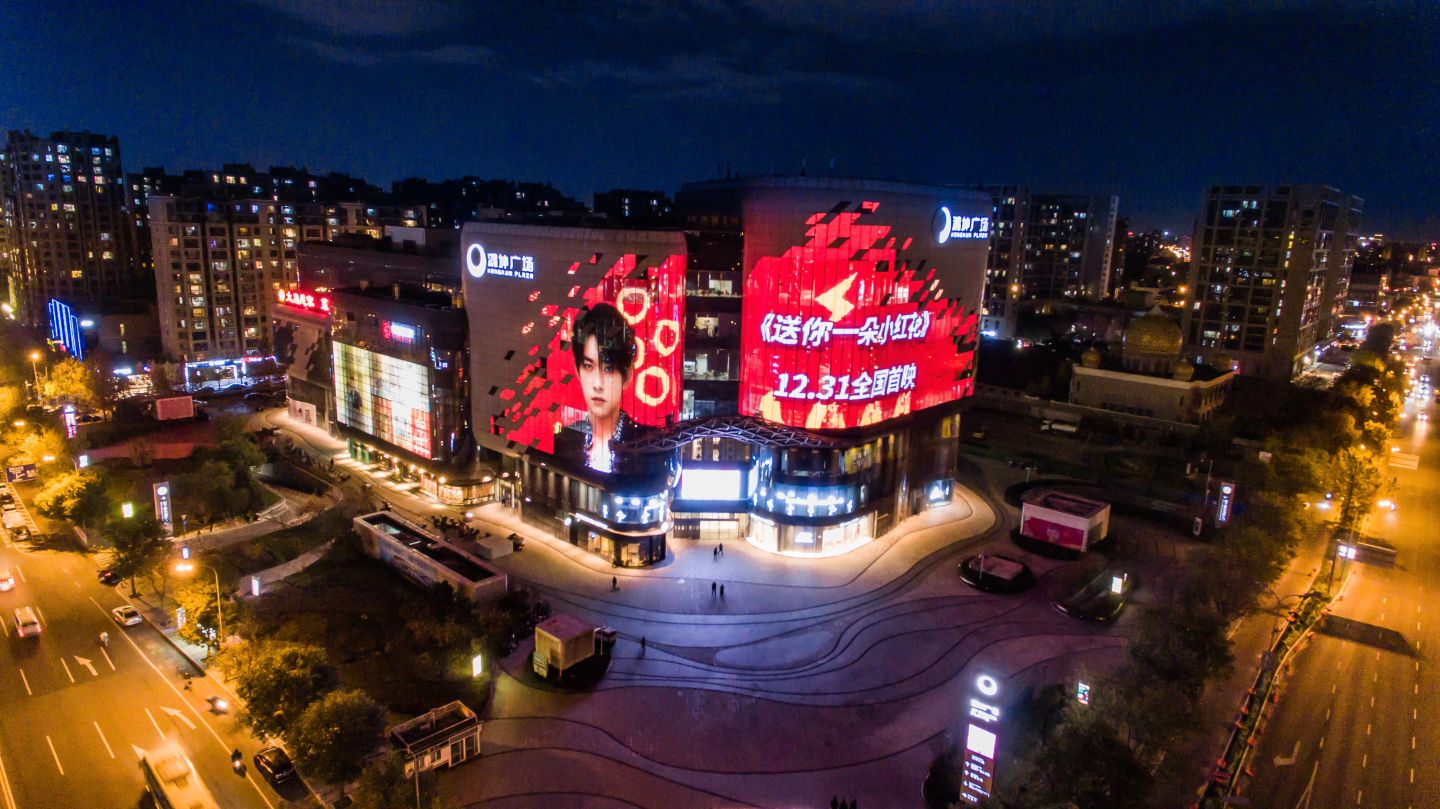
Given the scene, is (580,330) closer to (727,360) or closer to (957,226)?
(727,360)

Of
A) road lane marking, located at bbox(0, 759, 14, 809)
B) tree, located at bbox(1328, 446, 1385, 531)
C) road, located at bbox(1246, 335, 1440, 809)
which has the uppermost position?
tree, located at bbox(1328, 446, 1385, 531)

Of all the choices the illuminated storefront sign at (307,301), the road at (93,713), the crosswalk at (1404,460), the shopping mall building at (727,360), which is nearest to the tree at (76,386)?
the illuminated storefront sign at (307,301)

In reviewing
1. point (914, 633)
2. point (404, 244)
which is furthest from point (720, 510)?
point (404, 244)

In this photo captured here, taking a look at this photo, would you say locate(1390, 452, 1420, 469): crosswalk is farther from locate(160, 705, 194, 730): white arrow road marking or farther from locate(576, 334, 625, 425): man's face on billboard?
locate(160, 705, 194, 730): white arrow road marking

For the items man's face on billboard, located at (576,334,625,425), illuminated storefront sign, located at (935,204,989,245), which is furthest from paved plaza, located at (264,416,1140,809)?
illuminated storefront sign, located at (935,204,989,245)

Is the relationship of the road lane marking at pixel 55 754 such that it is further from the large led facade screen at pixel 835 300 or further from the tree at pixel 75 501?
the large led facade screen at pixel 835 300

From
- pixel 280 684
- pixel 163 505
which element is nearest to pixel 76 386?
pixel 163 505

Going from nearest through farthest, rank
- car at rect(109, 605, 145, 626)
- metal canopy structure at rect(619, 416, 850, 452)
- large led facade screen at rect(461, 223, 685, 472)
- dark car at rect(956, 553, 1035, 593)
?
car at rect(109, 605, 145, 626), dark car at rect(956, 553, 1035, 593), large led facade screen at rect(461, 223, 685, 472), metal canopy structure at rect(619, 416, 850, 452)

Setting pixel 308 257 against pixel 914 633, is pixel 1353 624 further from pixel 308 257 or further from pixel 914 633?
pixel 308 257
